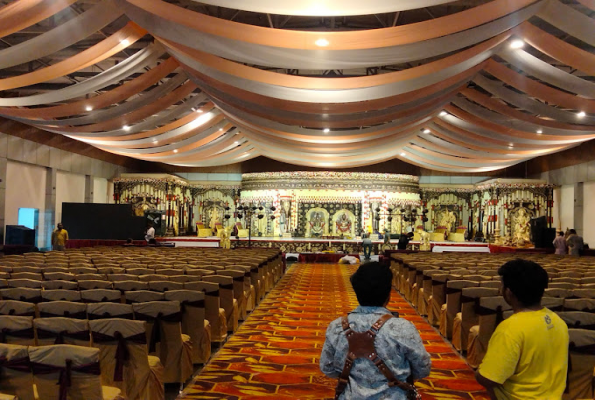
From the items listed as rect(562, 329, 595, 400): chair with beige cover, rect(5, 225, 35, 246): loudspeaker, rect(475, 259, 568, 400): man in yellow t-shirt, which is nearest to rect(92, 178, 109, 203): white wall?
rect(5, 225, 35, 246): loudspeaker

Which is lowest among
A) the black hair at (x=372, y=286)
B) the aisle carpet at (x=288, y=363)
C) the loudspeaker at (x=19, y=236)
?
the aisle carpet at (x=288, y=363)

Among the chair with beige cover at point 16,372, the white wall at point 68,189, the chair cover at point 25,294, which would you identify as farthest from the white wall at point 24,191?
the chair with beige cover at point 16,372

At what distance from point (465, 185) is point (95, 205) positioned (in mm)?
20092

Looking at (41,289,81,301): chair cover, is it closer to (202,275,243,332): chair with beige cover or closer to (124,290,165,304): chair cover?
(124,290,165,304): chair cover

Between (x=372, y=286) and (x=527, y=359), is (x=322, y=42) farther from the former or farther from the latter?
(x=527, y=359)

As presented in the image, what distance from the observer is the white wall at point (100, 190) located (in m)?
26.6

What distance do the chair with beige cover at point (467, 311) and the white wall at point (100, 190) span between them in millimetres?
22690

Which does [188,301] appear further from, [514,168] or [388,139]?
[514,168]

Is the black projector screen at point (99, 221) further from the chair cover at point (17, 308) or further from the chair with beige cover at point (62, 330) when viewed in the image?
the chair with beige cover at point (62, 330)

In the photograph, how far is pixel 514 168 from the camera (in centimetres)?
3073

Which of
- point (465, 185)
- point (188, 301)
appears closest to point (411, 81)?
point (188, 301)

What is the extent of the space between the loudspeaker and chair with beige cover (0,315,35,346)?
1479 cm

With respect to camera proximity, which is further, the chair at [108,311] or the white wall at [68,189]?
the white wall at [68,189]

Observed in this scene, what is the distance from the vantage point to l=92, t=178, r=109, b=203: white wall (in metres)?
26.6
